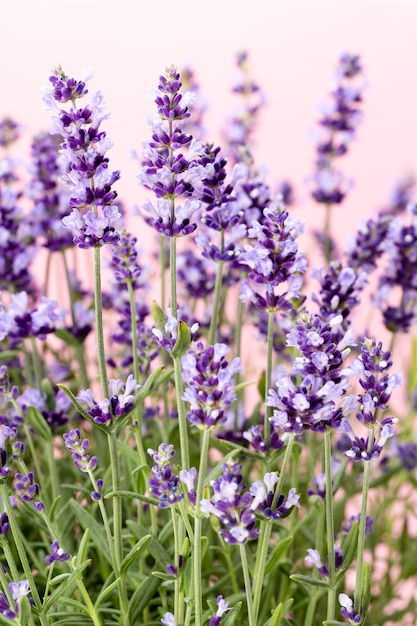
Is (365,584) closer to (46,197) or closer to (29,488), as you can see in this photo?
(29,488)

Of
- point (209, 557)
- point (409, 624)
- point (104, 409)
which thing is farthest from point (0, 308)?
point (409, 624)

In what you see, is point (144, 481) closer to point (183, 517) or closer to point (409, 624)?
point (183, 517)

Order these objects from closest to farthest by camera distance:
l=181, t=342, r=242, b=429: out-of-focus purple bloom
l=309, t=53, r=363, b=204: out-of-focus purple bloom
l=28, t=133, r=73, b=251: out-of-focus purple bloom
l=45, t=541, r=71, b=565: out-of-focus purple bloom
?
l=181, t=342, r=242, b=429: out-of-focus purple bloom, l=45, t=541, r=71, b=565: out-of-focus purple bloom, l=28, t=133, r=73, b=251: out-of-focus purple bloom, l=309, t=53, r=363, b=204: out-of-focus purple bloom

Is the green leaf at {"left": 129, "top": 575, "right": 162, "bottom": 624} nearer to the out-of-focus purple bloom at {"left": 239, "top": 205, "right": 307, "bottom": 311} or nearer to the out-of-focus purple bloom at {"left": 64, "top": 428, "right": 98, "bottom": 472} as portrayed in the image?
the out-of-focus purple bloom at {"left": 64, "top": 428, "right": 98, "bottom": 472}

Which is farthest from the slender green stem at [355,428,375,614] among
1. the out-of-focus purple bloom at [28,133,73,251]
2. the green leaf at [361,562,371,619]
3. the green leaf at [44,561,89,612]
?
the out-of-focus purple bloom at [28,133,73,251]

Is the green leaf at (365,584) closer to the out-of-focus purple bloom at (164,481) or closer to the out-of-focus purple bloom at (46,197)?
the out-of-focus purple bloom at (164,481)

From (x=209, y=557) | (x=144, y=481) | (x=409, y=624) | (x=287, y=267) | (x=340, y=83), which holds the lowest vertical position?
(x=409, y=624)
